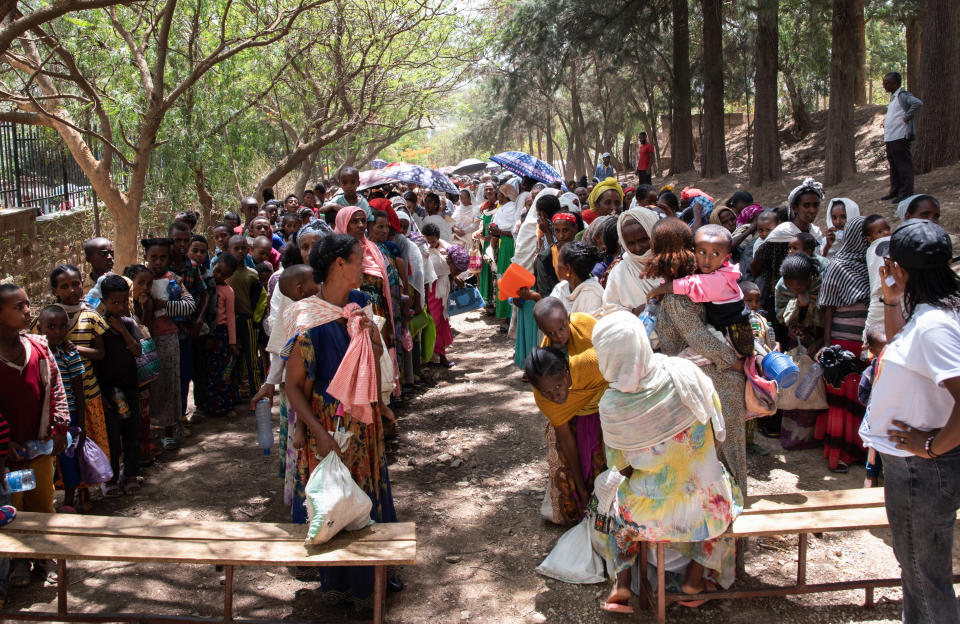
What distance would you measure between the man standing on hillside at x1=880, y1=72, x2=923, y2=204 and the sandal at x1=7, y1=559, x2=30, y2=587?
10.6m

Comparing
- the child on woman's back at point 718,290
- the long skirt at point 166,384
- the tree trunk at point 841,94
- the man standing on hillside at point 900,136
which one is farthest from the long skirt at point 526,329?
the tree trunk at point 841,94

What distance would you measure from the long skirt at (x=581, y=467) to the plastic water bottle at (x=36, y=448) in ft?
9.23

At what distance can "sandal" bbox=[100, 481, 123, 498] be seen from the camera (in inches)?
212

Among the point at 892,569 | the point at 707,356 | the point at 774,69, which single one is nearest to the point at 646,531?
the point at 707,356

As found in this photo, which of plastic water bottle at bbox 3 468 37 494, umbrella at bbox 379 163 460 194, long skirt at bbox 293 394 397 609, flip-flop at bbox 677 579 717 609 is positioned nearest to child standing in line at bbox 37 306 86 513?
plastic water bottle at bbox 3 468 37 494

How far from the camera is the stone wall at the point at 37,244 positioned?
33.4ft

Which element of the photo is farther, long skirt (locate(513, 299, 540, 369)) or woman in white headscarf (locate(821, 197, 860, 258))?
long skirt (locate(513, 299, 540, 369))

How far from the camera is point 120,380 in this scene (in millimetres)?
5273

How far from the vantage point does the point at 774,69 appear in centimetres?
1466

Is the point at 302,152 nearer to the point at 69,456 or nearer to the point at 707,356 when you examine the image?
the point at 69,456

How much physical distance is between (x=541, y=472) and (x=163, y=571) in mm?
2667

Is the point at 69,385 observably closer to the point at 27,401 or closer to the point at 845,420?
the point at 27,401

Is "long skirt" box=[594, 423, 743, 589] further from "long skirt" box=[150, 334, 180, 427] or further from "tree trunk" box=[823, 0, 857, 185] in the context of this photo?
"tree trunk" box=[823, 0, 857, 185]

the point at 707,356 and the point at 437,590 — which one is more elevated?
the point at 707,356
